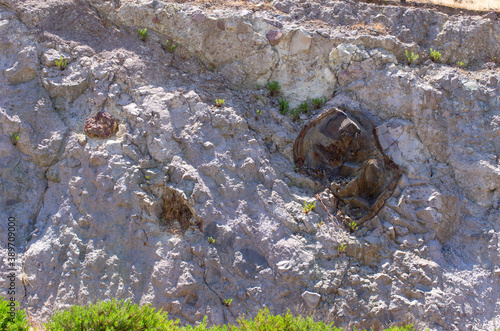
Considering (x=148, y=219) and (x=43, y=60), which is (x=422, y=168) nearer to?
(x=148, y=219)

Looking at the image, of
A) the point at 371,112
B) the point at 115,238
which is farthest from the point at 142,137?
the point at 371,112

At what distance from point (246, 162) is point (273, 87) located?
168 centimetres

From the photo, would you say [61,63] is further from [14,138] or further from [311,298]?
[311,298]

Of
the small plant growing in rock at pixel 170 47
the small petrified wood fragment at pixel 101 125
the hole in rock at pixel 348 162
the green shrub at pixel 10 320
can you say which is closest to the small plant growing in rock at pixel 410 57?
the hole in rock at pixel 348 162

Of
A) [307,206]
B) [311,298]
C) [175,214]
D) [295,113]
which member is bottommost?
[311,298]

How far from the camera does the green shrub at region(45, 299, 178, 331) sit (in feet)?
12.8

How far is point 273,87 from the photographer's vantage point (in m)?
6.96

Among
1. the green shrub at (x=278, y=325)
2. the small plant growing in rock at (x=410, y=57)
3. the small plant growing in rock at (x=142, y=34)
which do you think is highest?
the small plant growing in rock at (x=410, y=57)

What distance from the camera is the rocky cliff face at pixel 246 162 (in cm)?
532

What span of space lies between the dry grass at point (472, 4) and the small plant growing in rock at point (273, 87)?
3.59 metres

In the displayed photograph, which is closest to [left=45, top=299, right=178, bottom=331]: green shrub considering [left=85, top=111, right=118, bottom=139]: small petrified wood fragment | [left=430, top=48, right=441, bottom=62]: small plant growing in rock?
[left=85, top=111, right=118, bottom=139]: small petrified wood fragment

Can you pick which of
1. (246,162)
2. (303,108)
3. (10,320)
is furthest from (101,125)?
(303,108)

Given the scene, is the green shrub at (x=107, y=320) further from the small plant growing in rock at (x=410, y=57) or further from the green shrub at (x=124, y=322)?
the small plant growing in rock at (x=410, y=57)

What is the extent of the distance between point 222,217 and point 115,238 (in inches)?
59.1
